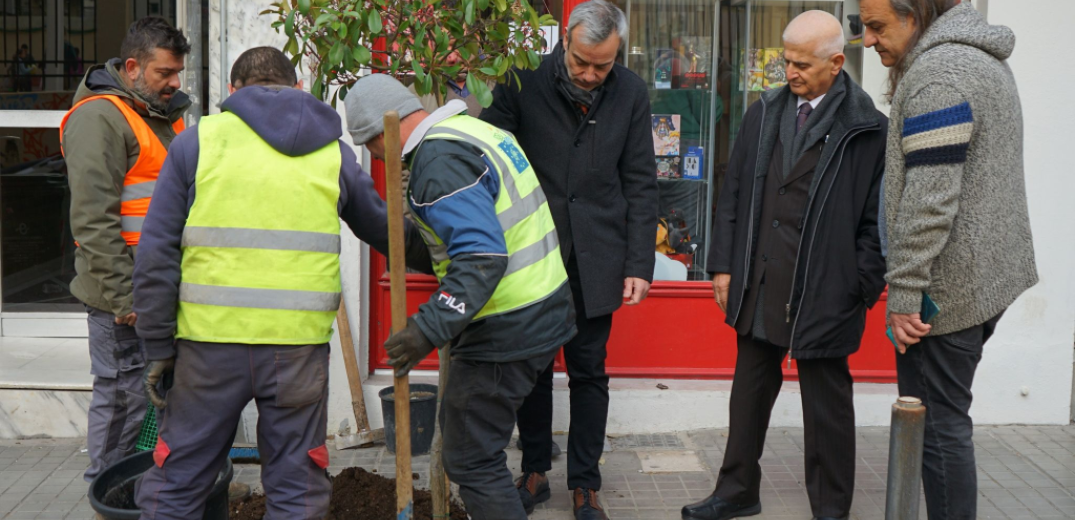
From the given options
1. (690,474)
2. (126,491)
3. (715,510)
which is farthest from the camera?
(690,474)

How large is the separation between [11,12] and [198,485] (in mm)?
4301

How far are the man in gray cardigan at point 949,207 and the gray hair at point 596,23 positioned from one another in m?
0.98

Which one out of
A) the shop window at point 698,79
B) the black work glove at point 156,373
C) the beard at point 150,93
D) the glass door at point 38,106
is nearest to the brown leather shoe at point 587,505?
the shop window at point 698,79

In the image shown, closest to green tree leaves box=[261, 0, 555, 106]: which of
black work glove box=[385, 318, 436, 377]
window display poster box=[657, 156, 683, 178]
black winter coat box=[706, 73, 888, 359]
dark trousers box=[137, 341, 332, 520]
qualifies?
black work glove box=[385, 318, 436, 377]

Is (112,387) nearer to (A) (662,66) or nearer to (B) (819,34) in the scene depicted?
(B) (819,34)

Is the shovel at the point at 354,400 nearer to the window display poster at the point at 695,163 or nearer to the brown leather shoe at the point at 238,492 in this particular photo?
the brown leather shoe at the point at 238,492

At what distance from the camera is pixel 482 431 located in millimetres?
3338

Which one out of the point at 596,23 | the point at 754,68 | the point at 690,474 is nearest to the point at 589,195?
the point at 596,23

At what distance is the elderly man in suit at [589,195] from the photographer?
4.20m

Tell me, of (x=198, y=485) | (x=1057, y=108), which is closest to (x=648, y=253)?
(x=198, y=485)

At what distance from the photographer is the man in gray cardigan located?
3176 millimetres

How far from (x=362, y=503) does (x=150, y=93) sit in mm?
1913

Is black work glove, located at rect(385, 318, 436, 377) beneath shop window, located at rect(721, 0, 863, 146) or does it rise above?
beneath

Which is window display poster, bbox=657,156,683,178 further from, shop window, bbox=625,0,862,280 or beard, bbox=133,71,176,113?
beard, bbox=133,71,176,113
